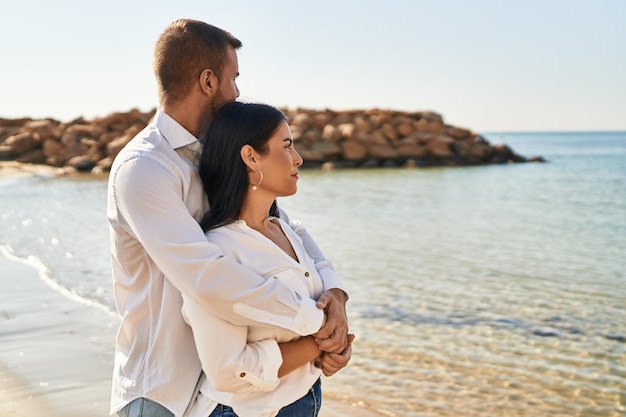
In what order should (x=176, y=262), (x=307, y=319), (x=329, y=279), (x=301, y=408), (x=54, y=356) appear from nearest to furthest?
(x=176, y=262)
(x=307, y=319)
(x=301, y=408)
(x=329, y=279)
(x=54, y=356)

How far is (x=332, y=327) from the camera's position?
7.28 feet

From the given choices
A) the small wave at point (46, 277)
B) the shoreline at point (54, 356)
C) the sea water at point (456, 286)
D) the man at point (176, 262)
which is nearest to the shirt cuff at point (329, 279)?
the man at point (176, 262)

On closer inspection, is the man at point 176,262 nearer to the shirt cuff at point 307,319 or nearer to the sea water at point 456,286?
the shirt cuff at point 307,319

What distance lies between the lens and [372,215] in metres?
16.4

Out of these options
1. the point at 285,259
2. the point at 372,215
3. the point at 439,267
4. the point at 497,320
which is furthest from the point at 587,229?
the point at 285,259

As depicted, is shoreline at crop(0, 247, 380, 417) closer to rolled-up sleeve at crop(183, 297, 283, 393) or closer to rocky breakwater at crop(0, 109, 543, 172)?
rolled-up sleeve at crop(183, 297, 283, 393)

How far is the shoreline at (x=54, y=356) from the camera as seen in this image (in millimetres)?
4715

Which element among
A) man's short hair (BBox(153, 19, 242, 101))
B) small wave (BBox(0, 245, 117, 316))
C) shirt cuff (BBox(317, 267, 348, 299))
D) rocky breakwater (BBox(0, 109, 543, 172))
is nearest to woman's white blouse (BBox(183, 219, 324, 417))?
shirt cuff (BBox(317, 267, 348, 299))

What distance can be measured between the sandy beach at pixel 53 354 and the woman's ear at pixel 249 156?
9.38 feet

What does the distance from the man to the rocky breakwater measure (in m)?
28.1

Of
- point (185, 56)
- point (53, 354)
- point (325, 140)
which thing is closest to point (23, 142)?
point (325, 140)

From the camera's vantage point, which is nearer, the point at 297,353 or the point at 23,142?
the point at 297,353

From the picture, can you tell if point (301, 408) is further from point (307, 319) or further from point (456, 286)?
point (456, 286)

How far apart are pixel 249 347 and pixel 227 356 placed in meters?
0.08
